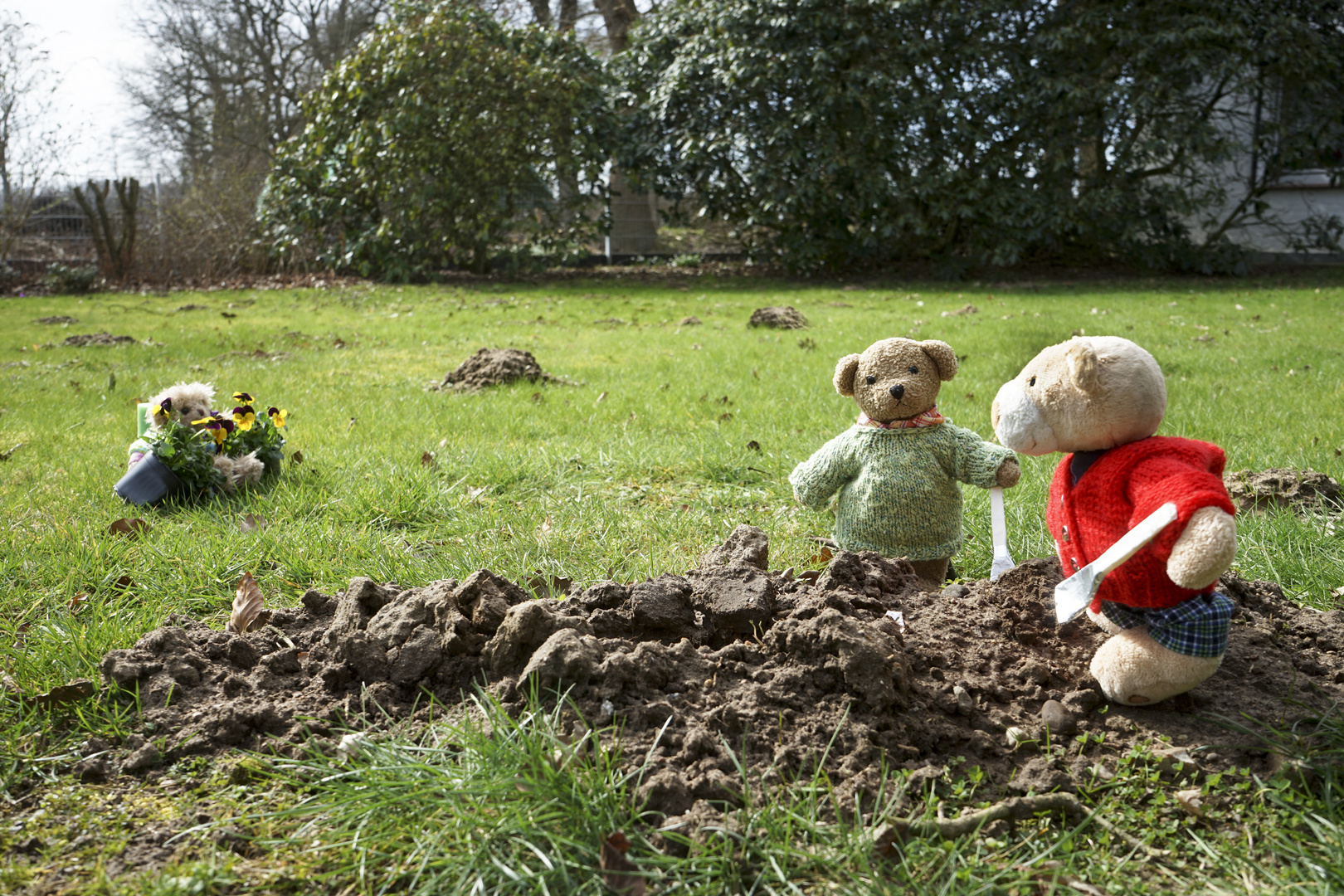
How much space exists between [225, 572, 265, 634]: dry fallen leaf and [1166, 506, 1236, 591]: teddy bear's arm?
224 centimetres

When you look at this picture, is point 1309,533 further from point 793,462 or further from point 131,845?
point 131,845

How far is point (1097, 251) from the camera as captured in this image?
616 inches

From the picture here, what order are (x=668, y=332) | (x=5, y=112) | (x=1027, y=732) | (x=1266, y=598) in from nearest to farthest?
(x=1027, y=732), (x=1266, y=598), (x=668, y=332), (x=5, y=112)

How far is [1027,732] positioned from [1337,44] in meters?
17.1

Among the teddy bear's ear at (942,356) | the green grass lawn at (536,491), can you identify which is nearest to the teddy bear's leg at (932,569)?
the green grass lawn at (536,491)

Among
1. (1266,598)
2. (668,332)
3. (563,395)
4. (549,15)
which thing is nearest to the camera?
(1266,598)

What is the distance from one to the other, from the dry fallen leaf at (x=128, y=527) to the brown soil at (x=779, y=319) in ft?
23.2

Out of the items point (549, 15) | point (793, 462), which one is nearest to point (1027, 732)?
point (793, 462)

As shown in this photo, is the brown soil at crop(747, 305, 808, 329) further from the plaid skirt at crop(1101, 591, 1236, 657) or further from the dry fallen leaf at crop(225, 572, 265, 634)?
the plaid skirt at crop(1101, 591, 1236, 657)

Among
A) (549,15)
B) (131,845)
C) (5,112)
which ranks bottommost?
(131,845)

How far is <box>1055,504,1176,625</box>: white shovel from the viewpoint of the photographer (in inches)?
69.1

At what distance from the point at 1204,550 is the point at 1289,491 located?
88.7 inches

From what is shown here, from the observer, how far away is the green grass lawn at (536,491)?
1.59 meters

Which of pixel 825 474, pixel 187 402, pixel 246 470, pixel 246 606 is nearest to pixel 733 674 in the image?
pixel 825 474
